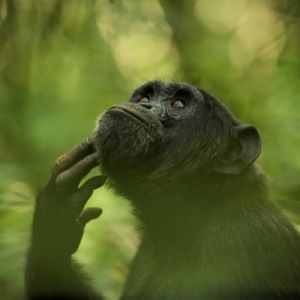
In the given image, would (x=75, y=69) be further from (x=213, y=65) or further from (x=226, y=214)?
(x=226, y=214)

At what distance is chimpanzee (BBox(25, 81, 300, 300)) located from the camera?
4.34m

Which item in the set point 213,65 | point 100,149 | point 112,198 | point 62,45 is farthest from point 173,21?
point 100,149

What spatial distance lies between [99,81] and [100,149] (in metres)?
1.02

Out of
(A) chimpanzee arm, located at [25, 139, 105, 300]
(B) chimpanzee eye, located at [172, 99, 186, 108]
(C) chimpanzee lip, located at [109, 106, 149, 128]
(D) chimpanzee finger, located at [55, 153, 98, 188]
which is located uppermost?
(C) chimpanzee lip, located at [109, 106, 149, 128]

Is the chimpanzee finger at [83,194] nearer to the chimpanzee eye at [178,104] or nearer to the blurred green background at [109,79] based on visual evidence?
the blurred green background at [109,79]

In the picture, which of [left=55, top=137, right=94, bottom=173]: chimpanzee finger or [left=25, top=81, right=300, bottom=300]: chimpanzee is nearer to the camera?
[left=25, top=81, right=300, bottom=300]: chimpanzee

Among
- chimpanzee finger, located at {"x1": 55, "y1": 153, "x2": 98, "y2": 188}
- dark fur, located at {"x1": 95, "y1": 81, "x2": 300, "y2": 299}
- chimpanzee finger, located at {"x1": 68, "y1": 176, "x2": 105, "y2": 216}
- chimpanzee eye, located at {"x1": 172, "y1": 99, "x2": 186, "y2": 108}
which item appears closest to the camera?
dark fur, located at {"x1": 95, "y1": 81, "x2": 300, "y2": 299}

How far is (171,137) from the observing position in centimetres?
478

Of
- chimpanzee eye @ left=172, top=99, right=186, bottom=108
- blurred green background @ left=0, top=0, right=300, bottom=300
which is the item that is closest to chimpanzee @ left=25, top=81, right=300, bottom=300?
chimpanzee eye @ left=172, top=99, right=186, bottom=108

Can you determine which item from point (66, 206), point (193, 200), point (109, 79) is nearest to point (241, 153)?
point (193, 200)

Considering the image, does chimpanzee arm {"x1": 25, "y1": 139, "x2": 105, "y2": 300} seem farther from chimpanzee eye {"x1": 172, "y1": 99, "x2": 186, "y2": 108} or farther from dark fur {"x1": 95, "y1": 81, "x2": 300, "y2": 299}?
chimpanzee eye {"x1": 172, "y1": 99, "x2": 186, "y2": 108}

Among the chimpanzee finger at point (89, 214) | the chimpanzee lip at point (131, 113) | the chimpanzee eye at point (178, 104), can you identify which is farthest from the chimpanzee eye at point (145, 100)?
the chimpanzee finger at point (89, 214)

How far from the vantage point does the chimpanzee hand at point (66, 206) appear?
15.0 feet

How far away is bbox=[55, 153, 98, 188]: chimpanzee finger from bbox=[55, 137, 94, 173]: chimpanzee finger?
23mm
